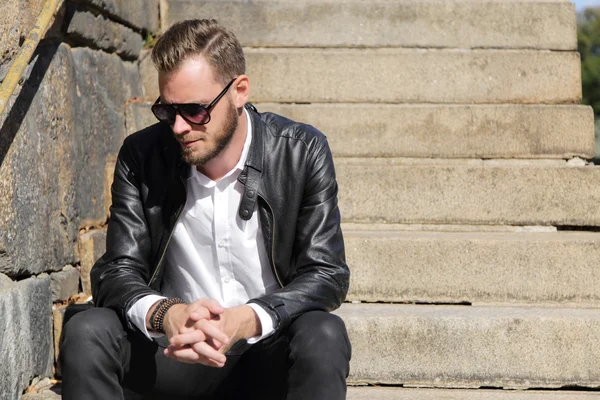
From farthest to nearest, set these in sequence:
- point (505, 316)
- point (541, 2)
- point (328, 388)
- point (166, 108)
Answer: point (541, 2) < point (505, 316) < point (166, 108) < point (328, 388)

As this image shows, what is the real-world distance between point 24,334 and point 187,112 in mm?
1053

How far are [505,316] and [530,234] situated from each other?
2.07ft

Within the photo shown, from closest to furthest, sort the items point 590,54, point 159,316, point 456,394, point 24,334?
point 159,316
point 24,334
point 456,394
point 590,54

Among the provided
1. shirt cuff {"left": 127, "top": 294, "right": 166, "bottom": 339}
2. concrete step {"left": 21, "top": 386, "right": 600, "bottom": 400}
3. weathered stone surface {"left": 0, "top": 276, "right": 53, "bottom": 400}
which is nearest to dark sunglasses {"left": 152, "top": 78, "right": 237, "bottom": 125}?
shirt cuff {"left": 127, "top": 294, "right": 166, "bottom": 339}

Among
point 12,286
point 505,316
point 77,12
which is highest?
point 77,12

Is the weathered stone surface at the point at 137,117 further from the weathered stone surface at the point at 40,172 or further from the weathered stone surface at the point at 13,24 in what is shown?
the weathered stone surface at the point at 13,24

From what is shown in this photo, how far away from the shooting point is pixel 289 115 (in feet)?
15.3

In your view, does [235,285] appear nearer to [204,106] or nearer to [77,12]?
[204,106]

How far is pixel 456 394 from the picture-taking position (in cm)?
340

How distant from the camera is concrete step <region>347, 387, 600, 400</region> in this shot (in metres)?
3.35

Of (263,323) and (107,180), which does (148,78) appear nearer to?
(107,180)

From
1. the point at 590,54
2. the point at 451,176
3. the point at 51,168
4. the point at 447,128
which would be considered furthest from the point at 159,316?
the point at 590,54

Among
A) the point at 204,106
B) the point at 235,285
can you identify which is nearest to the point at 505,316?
the point at 235,285

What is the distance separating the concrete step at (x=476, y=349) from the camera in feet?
11.4
